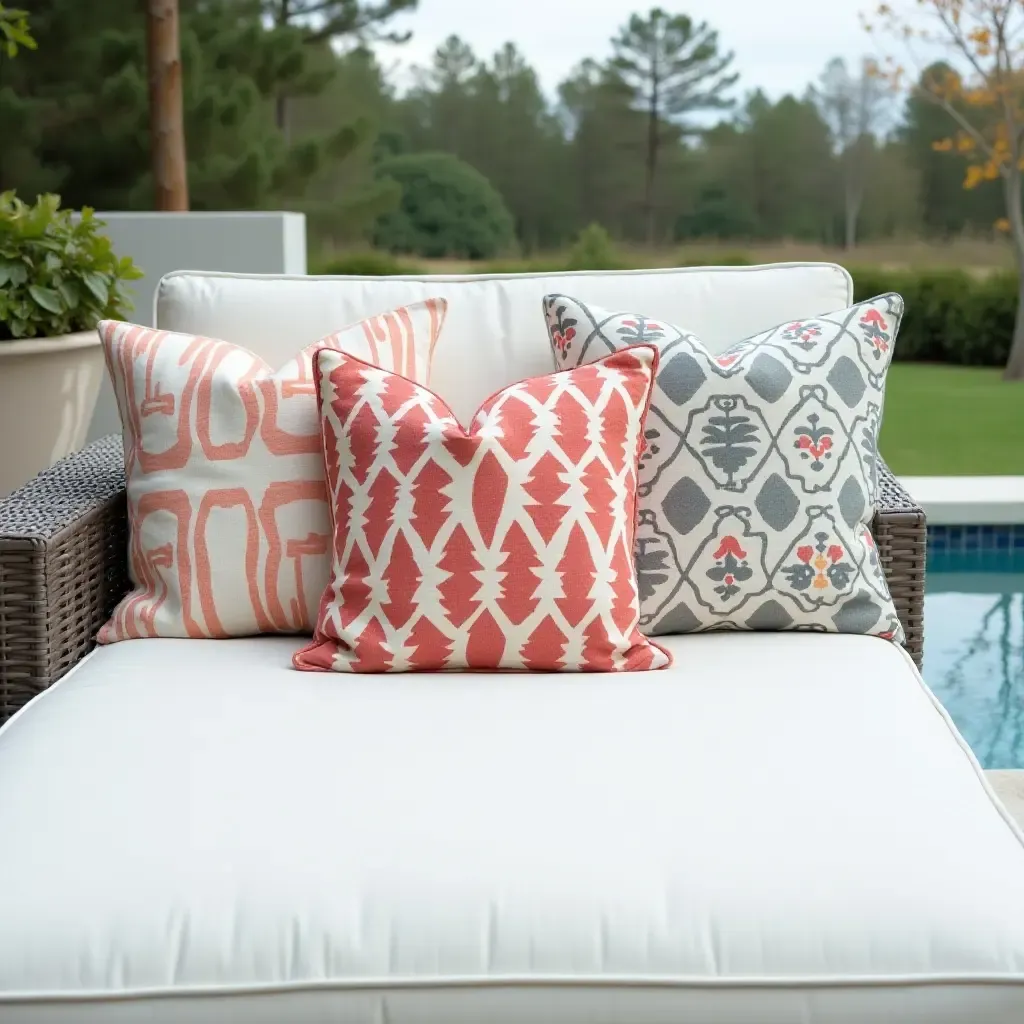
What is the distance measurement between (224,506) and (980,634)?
253 centimetres

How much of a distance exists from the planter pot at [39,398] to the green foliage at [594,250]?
9.03 ft

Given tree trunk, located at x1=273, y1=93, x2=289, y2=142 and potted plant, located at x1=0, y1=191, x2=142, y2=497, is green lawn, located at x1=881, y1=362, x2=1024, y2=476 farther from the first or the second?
potted plant, located at x1=0, y1=191, x2=142, y2=497

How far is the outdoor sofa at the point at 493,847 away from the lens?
1.13m

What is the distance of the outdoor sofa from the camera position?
1135mm

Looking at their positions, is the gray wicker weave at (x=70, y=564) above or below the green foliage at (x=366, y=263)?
below

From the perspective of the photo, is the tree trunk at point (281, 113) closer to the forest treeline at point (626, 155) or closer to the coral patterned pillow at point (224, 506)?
the forest treeline at point (626, 155)

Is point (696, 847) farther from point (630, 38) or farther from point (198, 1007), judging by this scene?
point (630, 38)

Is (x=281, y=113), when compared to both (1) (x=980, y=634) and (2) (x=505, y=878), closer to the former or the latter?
(1) (x=980, y=634)

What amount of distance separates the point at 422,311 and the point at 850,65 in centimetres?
430

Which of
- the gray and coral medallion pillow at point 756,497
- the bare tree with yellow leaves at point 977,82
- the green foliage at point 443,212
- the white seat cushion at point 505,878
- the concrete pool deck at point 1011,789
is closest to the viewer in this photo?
the white seat cushion at point 505,878

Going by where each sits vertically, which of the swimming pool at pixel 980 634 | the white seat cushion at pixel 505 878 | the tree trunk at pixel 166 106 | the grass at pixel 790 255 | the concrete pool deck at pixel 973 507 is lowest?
the swimming pool at pixel 980 634

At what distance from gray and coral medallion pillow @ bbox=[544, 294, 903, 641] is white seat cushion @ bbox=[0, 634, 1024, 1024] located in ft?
1.12

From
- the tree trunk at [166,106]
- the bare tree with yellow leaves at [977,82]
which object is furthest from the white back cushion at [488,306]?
the bare tree with yellow leaves at [977,82]

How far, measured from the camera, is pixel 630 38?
225 inches
